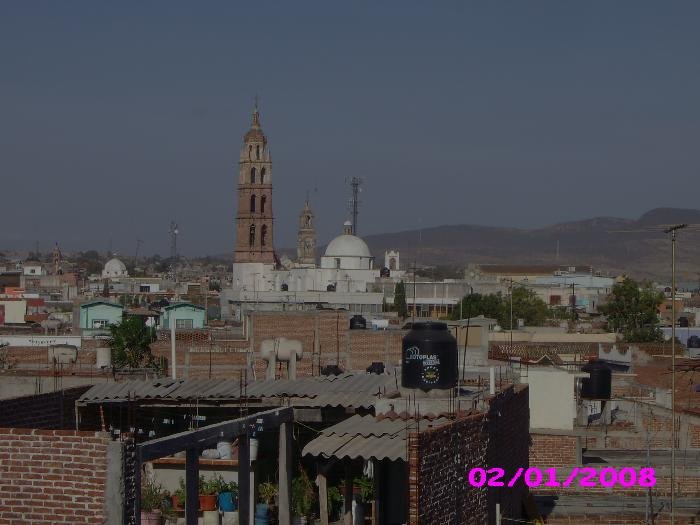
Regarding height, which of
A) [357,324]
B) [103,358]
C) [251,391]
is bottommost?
[103,358]

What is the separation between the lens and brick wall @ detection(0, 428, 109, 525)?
916cm

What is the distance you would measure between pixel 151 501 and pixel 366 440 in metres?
2.27

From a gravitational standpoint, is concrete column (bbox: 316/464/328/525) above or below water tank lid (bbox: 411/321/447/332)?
below

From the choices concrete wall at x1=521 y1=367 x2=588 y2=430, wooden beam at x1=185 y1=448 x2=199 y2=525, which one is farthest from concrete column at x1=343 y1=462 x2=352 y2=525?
concrete wall at x1=521 y1=367 x2=588 y2=430

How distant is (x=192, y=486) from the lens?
1037cm

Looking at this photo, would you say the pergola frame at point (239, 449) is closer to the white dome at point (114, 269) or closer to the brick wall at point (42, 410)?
the brick wall at point (42, 410)

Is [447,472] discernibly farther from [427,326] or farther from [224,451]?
[224,451]

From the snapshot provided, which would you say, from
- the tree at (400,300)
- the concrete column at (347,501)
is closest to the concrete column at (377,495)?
the concrete column at (347,501)

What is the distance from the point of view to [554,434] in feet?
65.2

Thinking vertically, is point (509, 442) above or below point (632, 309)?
below

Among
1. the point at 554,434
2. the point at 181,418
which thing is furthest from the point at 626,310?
the point at 181,418

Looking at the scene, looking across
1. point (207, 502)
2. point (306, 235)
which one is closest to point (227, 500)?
point (207, 502)
